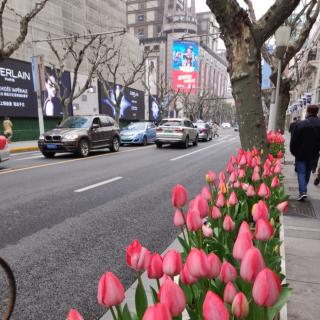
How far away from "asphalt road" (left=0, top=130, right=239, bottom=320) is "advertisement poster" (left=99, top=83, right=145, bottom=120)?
1048 inches

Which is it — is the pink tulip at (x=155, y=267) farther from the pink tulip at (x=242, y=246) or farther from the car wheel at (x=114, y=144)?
the car wheel at (x=114, y=144)

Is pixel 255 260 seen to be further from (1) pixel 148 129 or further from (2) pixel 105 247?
(1) pixel 148 129

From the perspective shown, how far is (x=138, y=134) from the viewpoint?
67.7 feet

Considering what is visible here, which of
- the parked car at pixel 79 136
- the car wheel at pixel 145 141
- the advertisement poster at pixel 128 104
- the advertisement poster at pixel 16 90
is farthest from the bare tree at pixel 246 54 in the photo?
the advertisement poster at pixel 128 104

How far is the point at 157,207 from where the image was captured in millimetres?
6277

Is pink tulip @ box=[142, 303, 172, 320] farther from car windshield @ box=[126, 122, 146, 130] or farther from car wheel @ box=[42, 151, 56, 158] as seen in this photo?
car windshield @ box=[126, 122, 146, 130]

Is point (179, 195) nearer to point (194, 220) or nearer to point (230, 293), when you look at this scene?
point (194, 220)

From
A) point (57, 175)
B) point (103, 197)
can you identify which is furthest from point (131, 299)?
point (57, 175)

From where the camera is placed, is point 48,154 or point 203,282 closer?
point 203,282

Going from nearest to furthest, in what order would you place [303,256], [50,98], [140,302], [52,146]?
1. [140,302]
2. [303,256]
3. [52,146]
4. [50,98]

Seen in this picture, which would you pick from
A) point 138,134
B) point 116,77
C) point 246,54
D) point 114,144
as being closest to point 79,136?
point 114,144

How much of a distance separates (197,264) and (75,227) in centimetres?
406

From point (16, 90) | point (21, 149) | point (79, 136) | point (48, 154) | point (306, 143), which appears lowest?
point (21, 149)

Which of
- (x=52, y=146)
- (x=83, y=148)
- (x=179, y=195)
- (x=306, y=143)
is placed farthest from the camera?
(x=83, y=148)
